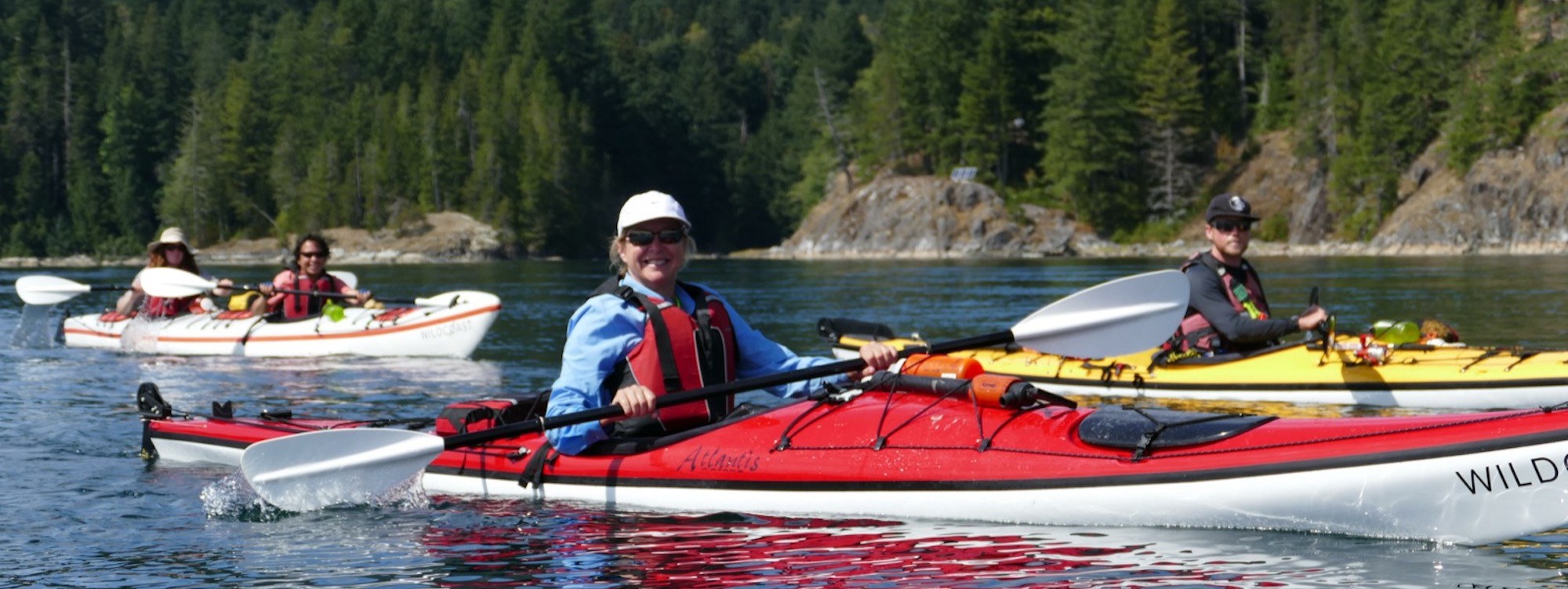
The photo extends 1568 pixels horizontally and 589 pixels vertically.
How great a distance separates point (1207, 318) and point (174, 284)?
1150cm

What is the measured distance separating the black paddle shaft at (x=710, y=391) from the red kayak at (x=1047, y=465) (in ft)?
0.65

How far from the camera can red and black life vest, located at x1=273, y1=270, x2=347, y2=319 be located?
61.0ft

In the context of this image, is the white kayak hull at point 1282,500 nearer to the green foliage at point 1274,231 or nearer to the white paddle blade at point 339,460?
the white paddle blade at point 339,460

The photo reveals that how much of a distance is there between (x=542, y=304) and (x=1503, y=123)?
40.1 m

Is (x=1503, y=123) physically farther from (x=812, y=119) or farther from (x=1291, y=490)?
(x=1291, y=490)

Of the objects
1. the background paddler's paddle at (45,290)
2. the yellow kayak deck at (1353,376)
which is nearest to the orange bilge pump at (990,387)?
the yellow kayak deck at (1353,376)

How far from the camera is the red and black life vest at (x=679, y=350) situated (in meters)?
7.31

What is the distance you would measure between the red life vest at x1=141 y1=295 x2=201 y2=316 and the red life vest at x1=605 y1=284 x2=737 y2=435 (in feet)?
44.7

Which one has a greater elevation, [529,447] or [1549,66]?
[1549,66]

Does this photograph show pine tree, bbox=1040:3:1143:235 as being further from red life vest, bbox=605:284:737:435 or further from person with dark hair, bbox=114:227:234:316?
red life vest, bbox=605:284:737:435

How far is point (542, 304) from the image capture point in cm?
3055

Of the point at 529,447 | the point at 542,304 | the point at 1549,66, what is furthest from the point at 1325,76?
the point at 529,447

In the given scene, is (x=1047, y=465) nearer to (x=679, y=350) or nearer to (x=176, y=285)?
(x=679, y=350)

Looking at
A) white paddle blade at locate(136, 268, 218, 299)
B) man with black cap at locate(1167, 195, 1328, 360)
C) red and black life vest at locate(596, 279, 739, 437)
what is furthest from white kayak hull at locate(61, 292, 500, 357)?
red and black life vest at locate(596, 279, 739, 437)
